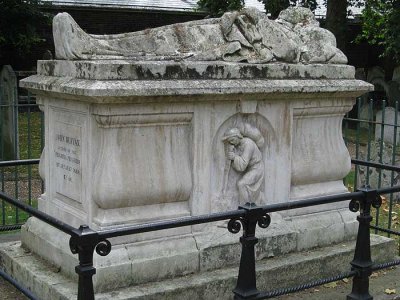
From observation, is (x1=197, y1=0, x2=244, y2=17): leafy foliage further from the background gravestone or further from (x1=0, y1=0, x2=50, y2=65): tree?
the background gravestone

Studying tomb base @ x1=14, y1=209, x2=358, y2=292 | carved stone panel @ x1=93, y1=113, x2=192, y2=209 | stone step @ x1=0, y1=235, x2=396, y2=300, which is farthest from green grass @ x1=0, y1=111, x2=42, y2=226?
carved stone panel @ x1=93, y1=113, x2=192, y2=209

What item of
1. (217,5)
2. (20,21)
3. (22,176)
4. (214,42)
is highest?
(217,5)

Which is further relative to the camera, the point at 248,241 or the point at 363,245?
the point at 363,245

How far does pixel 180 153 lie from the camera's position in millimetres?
4793

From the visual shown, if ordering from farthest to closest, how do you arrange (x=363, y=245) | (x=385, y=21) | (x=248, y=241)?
1. (x=385, y=21)
2. (x=363, y=245)
3. (x=248, y=241)

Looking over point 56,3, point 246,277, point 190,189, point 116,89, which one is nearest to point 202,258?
point 190,189

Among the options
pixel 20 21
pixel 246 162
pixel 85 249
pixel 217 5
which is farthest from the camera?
pixel 20 21

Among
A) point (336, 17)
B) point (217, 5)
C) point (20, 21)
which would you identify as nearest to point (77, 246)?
point (217, 5)

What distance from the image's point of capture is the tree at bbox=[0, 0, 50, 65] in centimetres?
1839

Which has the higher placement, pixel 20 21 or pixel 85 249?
pixel 20 21

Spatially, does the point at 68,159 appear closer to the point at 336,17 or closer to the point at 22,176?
the point at 22,176

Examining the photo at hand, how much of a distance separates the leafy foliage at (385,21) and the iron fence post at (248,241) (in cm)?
1387

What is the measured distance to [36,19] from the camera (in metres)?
19.4

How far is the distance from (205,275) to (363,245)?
1.19 meters
